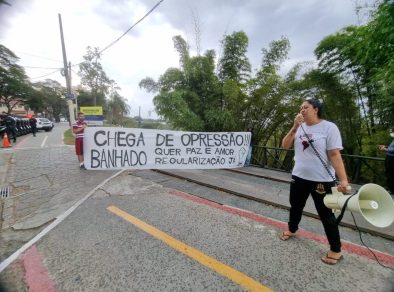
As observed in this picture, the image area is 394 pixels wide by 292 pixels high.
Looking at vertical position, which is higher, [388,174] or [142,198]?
[388,174]

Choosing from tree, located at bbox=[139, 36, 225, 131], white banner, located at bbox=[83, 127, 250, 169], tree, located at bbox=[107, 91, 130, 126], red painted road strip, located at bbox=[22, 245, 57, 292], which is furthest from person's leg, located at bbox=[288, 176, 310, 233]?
tree, located at bbox=[107, 91, 130, 126]

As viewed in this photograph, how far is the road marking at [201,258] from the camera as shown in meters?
2.03

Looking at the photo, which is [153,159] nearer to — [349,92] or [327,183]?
[327,183]

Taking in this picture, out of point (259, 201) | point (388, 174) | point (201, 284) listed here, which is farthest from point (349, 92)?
point (201, 284)

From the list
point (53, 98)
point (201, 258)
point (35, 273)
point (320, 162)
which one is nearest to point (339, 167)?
point (320, 162)

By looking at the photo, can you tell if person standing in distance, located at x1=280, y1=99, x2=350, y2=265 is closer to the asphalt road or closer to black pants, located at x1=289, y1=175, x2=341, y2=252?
black pants, located at x1=289, y1=175, x2=341, y2=252

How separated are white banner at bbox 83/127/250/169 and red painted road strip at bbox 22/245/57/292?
3350 mm

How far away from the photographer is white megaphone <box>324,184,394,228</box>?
77.3 inches

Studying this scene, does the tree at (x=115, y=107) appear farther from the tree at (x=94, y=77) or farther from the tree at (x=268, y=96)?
the tree at (x=268, y=96)

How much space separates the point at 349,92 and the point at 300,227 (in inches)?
245

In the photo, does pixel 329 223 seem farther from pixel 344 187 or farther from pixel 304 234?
pixel 304 234

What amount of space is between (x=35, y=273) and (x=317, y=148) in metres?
3.06

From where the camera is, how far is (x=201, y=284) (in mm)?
2023

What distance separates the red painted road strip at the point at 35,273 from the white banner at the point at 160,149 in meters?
3.35
